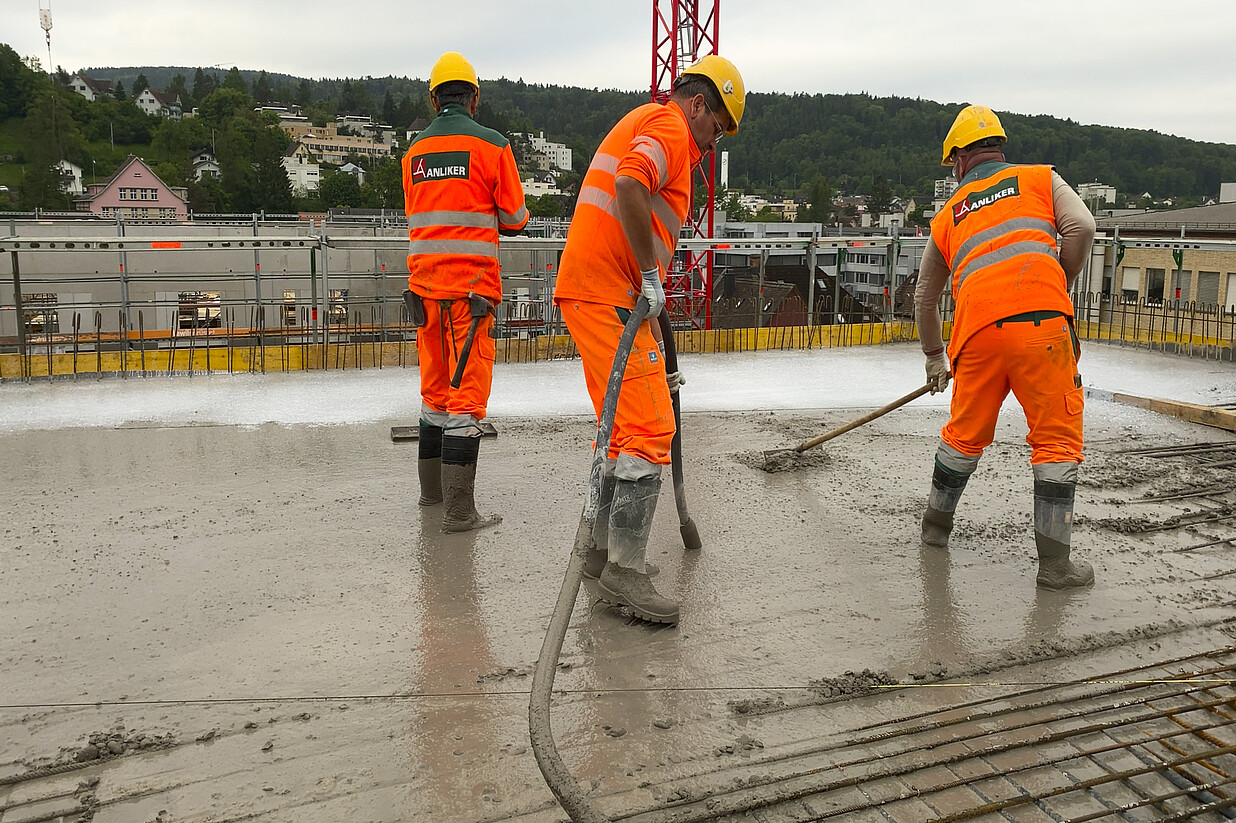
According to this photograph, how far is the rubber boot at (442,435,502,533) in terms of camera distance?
4.23 metres

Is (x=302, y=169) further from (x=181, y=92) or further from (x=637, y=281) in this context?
(x=637, y=281)

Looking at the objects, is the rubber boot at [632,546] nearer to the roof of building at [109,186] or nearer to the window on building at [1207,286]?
the window on building at [1207,286]

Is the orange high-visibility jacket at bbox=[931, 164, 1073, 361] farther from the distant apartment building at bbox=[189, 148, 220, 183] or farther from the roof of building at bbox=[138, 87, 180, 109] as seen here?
the roof of building at bbox=[138, 87, 180, 109]

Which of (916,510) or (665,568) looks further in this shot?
(916,510)

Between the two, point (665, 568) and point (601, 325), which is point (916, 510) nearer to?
point (665, 568)

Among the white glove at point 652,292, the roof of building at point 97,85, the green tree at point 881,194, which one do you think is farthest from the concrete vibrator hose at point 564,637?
the roof of building at point 97,85

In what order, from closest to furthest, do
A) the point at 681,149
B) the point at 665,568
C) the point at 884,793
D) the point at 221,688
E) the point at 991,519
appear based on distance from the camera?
the point at 884,793 < the point at 221,688 < the point at 681,149 < the point at 665,568 < the point at 991,519

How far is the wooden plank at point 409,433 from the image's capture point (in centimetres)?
602

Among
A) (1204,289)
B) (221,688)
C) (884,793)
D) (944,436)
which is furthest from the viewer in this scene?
(1204,289)

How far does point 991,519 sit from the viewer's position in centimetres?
454

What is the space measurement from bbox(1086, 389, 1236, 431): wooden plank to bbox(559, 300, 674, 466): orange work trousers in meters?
5.41

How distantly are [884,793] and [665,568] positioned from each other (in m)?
1.64

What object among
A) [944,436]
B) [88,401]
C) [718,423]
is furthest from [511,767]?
[88,401]

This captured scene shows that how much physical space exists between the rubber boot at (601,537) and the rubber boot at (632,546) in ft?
0.50
